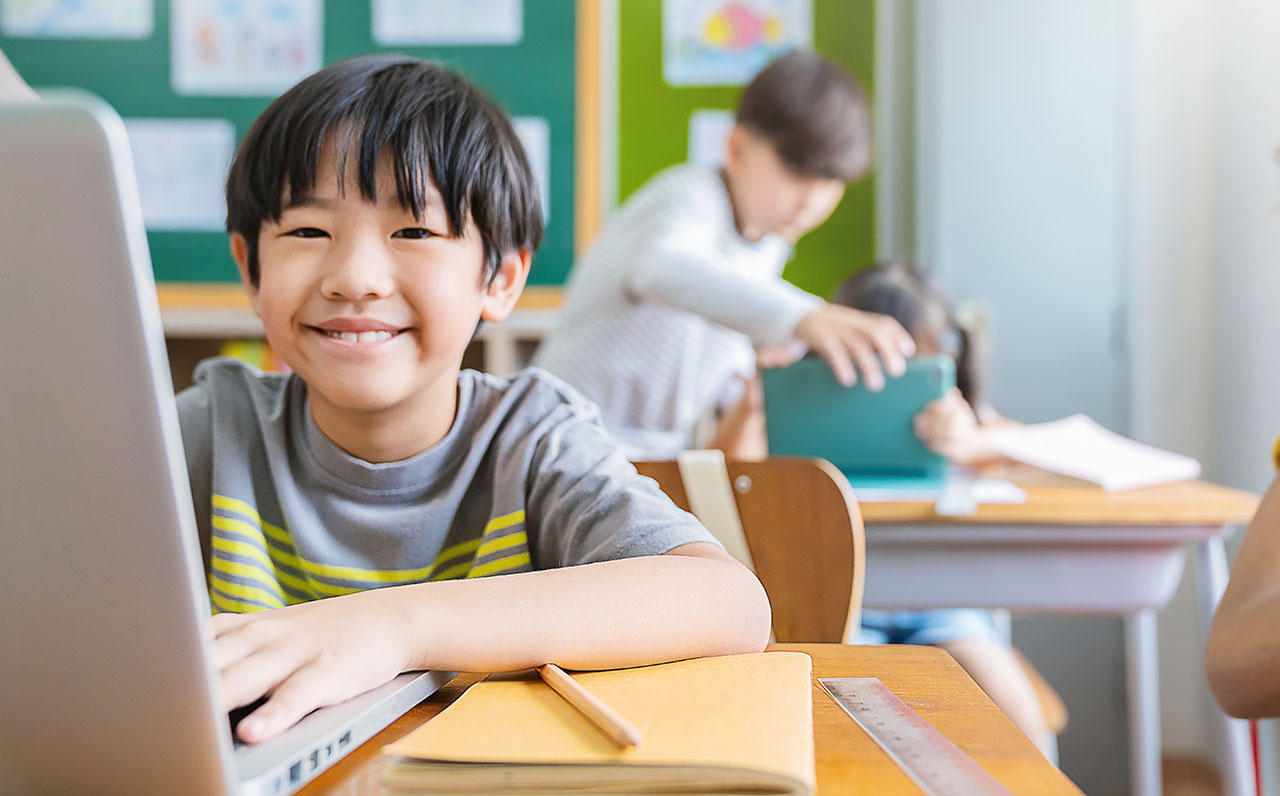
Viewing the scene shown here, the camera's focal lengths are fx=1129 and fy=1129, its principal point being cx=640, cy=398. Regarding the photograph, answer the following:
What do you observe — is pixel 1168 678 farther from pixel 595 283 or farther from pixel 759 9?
pixel 759 9

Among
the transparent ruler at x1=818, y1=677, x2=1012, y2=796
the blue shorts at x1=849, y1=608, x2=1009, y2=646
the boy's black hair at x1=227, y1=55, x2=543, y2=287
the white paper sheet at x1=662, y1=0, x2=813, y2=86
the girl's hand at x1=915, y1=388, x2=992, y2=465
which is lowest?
the blue shorts at x1=849, y1=608, x2=1009, y2=646

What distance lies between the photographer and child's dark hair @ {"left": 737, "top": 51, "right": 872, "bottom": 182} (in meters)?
1.64

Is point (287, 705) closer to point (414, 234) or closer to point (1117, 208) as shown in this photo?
point (414, 234)

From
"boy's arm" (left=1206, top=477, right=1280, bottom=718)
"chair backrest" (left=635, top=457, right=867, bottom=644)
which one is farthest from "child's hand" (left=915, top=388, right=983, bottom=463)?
"boy's arm" (left=1206, top=477, right=1280, bottom=718)

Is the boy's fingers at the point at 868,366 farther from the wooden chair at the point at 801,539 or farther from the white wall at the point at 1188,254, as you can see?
the white wall at the point at 1188,254

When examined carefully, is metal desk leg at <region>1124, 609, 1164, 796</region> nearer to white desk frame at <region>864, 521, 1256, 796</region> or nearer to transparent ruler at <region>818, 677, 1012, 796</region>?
white desk frame at <region>864, 521, 1256, 796</region>

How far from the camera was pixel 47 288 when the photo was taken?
0.26 m

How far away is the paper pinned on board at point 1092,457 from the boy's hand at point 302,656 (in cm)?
118

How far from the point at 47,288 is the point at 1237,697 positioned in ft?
2.27

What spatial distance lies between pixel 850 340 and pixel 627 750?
3.41ft

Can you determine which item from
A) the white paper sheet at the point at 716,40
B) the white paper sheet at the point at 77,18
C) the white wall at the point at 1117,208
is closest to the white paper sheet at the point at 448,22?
the white paper sheet at the point at 716,40

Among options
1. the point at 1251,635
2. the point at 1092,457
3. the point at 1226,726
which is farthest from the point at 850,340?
the point at 1251,635

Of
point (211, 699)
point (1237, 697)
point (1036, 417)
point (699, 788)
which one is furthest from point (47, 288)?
point (1036, 417)

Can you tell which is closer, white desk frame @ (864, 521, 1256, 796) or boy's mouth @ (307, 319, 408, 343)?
boy's mouth @ (307, 319, 408, 343)
